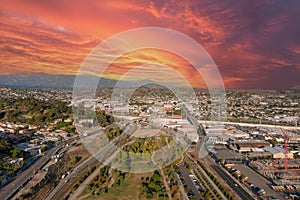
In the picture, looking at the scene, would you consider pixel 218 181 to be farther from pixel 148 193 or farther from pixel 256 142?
pixel 256 142

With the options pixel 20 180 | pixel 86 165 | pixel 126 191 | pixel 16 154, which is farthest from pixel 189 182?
pixel 16 154

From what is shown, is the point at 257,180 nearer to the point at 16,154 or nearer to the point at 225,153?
the point at 225,153

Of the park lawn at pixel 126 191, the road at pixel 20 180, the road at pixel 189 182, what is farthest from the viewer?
the road at pixel 189 182

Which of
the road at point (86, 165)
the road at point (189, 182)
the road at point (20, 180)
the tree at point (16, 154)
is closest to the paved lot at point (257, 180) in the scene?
the road at point (189, 182)

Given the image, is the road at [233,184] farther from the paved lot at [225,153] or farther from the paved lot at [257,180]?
the paved lot at [225,153]

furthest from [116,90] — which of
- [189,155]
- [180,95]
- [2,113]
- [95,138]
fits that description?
[189,155]

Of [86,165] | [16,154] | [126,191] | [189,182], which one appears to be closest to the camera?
[126,191]
